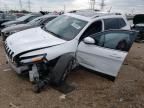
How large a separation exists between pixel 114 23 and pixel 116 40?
1.70 meters

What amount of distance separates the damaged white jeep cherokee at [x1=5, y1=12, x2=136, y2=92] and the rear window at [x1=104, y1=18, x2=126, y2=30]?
600 mm

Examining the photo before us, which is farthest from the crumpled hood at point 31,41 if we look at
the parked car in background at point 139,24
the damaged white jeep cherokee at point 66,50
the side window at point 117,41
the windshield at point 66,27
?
the parked car in background at point 139,24

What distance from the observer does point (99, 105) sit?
4500mm

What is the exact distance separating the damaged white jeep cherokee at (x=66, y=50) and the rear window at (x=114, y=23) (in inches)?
23.6

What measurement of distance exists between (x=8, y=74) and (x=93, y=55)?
2.46 meters

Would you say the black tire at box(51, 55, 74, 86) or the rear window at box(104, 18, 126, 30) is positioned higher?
the rear window at box(104, 18, 126, 30)

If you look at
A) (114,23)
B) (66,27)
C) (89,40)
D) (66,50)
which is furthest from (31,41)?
(114,23)

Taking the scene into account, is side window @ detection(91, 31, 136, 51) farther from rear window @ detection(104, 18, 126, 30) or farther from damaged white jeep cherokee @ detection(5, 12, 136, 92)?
rear window @ detection(104, 18, 126, 30)

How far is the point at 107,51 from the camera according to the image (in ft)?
17.5

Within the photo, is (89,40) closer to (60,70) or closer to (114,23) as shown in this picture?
(60,70)

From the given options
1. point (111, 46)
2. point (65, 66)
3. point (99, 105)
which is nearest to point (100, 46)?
point (111, 46)

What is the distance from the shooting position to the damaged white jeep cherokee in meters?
5.05

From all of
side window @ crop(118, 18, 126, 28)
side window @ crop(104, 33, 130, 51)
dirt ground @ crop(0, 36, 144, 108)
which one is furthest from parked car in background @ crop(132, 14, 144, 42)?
side window @ crop(104, 33, 130, 51)

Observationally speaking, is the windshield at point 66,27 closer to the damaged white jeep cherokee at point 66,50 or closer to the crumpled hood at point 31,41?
the damaged white jeep cherokee at point 66,50
